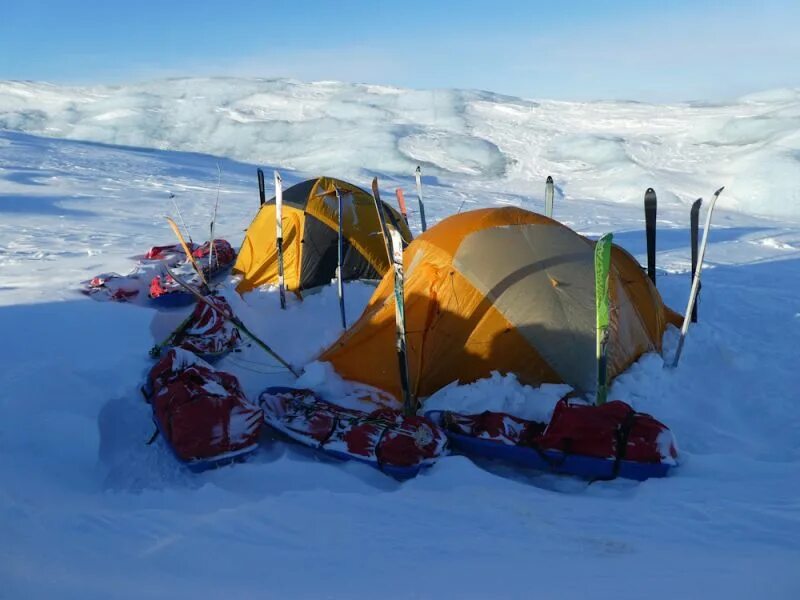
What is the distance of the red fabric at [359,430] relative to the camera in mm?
4012

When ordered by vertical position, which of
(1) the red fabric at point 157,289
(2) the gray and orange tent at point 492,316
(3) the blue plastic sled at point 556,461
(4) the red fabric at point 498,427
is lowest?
(3) the blue plastic sled at point 556,461

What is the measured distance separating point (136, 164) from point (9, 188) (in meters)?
6.75

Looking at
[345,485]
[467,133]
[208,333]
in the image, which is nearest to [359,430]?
[345,485]

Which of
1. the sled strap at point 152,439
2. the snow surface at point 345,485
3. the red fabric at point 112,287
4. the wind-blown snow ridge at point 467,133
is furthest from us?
the wind-blown snow ridge at point 467,133

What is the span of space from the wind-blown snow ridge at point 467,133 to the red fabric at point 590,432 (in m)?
16.0


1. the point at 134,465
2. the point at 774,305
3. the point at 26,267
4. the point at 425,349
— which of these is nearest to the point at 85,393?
the point at 134,465

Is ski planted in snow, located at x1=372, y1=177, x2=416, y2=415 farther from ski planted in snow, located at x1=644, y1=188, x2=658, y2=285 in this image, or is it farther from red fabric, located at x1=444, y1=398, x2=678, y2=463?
ski planted in snow, located at x1=644, y1=188, x2=658, y2=285

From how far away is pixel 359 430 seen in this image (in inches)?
165

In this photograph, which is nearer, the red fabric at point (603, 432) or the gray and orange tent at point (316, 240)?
the red fabric at point (603, 432)

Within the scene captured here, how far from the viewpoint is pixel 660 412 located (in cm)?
480

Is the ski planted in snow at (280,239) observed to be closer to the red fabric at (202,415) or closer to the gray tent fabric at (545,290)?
the gray tent fabric at (545,290)

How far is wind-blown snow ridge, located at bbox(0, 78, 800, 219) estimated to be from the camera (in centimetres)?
2044

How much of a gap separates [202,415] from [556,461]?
210 centimetres

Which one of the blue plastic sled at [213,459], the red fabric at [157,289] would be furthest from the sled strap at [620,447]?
the red fabric at [157,289]
